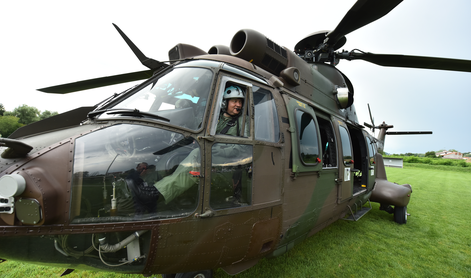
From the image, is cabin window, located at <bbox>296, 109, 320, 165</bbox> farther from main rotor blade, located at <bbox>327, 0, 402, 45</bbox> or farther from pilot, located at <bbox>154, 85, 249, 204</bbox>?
main rotor blade, located at <bbox>327, 0, 402, 45</bbox>

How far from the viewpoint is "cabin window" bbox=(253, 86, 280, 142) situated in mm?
2621

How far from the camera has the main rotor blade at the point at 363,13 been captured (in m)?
3.17

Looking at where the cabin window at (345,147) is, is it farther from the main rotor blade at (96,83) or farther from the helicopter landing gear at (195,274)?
the main rotor blade at (96,83)

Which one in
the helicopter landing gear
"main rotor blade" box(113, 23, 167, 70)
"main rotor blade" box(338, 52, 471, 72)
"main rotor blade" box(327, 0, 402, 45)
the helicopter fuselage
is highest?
"main rotor blade" box(327, 0, 402, 45)

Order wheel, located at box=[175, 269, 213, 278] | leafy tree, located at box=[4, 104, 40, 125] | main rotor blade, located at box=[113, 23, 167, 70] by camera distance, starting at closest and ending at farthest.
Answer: wheel, located at box=[175, 269, 213, 278] → main rotor blade, located at box=[113, 23, 167, 70] → leafy tree, located at box=[4, 104, 40, 125]

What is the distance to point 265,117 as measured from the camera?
272 cm

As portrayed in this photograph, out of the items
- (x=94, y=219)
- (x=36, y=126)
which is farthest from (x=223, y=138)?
(x=36, y=126)

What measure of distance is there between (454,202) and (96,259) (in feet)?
43.0

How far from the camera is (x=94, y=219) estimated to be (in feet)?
5.68

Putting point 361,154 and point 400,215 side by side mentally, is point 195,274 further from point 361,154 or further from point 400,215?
point 400,215

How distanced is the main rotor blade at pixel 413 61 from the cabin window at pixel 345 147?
1.54 m

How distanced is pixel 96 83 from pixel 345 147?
4948 mm

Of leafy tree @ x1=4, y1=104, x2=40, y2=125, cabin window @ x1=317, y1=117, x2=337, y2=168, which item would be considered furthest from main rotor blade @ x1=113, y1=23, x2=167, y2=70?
leafy tree @ x1=4, y1=104, x2=40, y2=125

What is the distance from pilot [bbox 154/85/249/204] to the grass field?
193cm
